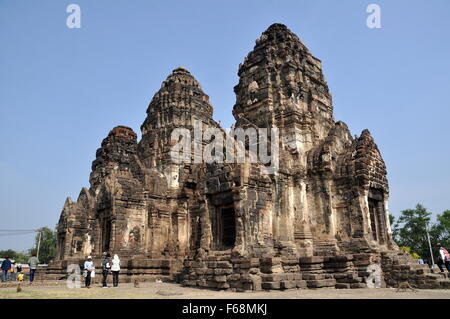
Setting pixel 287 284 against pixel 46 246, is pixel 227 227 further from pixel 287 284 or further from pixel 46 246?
pixel 46 246

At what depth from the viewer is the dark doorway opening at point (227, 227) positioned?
13527 mm

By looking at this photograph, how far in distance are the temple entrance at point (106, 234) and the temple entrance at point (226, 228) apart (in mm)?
7542

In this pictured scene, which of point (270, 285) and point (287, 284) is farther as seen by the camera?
point (287, 284)

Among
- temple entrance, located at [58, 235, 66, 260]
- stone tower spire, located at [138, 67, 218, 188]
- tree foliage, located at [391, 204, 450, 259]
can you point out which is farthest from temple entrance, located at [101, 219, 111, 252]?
tree foliage, located at [391, 204, 450, 259]

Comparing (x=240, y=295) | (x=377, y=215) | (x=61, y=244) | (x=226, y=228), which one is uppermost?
(x=377, y=215)

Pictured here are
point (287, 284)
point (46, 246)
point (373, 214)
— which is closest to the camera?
point (287, 284)

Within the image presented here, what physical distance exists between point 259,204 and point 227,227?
5.17ft

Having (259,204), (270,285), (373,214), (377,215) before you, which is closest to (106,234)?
(259,204)

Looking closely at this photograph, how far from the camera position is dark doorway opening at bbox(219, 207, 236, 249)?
44.4ft

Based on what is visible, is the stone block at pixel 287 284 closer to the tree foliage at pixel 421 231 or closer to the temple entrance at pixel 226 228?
the temple entrance at pixel 226 228

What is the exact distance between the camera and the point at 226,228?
13836 millimetres

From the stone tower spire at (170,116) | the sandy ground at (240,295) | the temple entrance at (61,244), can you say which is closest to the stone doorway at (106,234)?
the temple entrance at (61,244)
